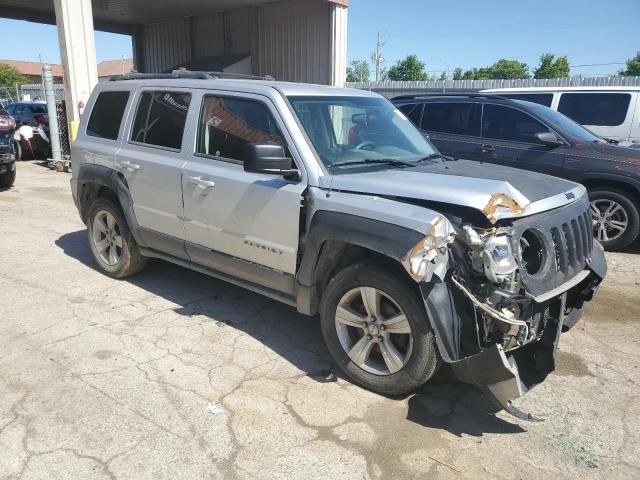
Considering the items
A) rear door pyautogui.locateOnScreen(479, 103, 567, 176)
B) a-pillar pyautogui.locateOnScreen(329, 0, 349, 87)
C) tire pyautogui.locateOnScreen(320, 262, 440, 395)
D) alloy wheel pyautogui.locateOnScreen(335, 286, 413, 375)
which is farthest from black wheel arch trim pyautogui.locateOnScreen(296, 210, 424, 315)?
a-pillar pyautogui.locateOnScreen(329, 0, 349, 87)

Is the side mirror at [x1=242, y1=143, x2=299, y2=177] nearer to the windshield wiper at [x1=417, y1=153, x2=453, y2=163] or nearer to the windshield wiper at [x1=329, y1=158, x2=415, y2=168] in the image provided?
the windshield wiper at [x1=329, y1=158, x2=415, y2=168]

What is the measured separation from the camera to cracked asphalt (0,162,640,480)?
272 cm

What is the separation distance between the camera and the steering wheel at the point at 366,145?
388 cm

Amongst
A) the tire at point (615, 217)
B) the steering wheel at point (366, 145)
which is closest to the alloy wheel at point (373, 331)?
the steering wheel at point (366, 145)

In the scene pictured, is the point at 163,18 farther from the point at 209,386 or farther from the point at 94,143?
the point at 209,386

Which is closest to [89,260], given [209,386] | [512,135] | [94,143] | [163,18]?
[94,143]

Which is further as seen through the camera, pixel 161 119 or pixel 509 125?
pixel 509 125

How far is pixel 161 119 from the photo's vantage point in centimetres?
456

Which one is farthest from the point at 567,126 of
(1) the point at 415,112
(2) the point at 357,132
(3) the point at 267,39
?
(3) the point at 267,39

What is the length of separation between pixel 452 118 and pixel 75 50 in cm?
849

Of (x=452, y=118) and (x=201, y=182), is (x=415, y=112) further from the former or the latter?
(x=201, y=182)

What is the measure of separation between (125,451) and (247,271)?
157 cm

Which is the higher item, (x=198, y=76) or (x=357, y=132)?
(x=198, y=76)

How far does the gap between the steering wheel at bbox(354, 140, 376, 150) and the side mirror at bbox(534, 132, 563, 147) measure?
3.65 metres
